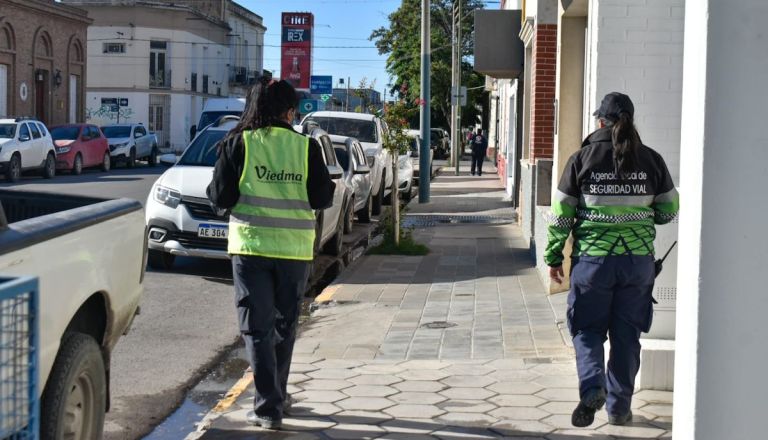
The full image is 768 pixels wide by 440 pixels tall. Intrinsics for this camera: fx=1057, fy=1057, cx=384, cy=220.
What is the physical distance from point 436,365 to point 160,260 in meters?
5.62

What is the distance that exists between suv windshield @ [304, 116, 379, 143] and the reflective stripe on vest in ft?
49.6

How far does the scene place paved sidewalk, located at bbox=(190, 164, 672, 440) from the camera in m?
5.76

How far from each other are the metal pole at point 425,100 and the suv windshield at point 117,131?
1818 cm

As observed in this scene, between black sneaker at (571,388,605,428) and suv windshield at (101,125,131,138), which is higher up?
suv windshield at (101,125,131,138)

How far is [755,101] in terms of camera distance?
3.73 metres

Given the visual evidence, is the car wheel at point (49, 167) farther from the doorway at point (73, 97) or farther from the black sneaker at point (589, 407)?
the black sneaker at point (589, 407)

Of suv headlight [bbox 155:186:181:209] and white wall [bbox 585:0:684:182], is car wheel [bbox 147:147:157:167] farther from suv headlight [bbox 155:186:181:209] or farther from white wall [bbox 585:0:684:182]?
white wall [bbox 585:0:684:182]

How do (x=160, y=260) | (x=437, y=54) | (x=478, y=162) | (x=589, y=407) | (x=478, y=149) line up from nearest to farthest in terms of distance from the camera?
(x=589, y=407)
(x=160, y=260)
(x=478, y=149)
(x=478, y=162)
(x=437, y=54)

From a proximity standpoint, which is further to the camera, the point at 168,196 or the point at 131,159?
the point at 131,159

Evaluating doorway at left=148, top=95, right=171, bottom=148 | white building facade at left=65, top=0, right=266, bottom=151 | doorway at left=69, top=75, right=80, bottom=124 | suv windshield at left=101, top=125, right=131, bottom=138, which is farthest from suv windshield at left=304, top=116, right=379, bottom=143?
doorway at left=148, top=95, right=171, bottom=148

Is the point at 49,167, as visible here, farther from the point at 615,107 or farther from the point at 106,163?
the point at 615,107

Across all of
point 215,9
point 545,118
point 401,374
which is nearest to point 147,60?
point 215,9

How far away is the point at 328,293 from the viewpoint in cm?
1056

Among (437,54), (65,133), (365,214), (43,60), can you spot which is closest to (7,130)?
(65,133)
